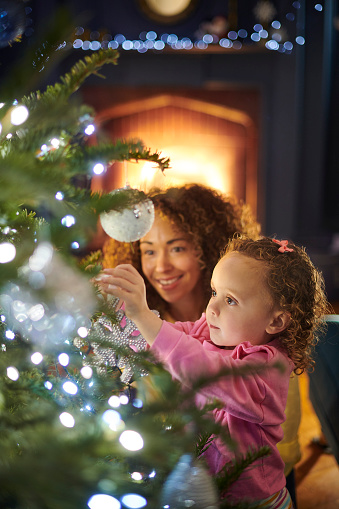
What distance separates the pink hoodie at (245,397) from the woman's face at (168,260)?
0.32 m

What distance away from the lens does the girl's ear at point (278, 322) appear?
2.78ft

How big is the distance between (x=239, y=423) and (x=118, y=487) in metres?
0.44

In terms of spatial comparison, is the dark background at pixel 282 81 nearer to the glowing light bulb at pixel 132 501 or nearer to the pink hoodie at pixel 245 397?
the pink hoodie at pixel 245 397

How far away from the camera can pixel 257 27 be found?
340 cm

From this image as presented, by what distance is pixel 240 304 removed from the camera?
2.71 ft

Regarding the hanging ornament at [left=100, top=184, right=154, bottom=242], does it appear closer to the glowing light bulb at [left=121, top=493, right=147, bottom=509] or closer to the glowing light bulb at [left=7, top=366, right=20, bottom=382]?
the glowing light bulb at [left=7, top=366, right=20, bottom=382]

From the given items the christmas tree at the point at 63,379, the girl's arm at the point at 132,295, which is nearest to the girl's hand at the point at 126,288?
the girl's arm at the point at 132,295

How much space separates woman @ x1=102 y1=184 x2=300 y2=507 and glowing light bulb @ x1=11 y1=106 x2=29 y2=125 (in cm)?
70

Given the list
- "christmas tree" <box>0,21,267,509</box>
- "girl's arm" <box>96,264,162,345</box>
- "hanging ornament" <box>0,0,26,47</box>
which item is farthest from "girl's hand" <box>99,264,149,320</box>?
"hanging ornament" <box>0,0,26,47</box>

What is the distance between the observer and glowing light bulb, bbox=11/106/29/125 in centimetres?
42

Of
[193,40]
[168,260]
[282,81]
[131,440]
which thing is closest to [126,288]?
[131,440]

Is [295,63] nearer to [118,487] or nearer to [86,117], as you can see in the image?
[86,117]

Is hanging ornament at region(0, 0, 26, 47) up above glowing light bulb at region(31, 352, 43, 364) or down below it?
above

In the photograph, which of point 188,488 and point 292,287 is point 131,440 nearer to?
point 188,488
